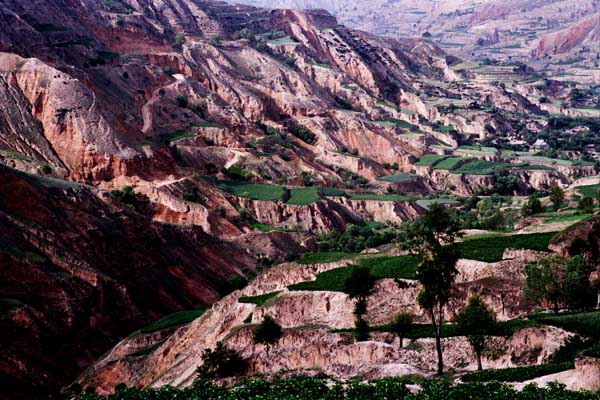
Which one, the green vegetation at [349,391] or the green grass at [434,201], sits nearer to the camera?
the green vegetation at [349,391]

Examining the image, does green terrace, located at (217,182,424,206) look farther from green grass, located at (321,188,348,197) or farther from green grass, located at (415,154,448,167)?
green grass, located at (415,154,448,167)

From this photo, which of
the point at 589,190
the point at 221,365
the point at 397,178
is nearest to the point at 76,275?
the point at 221,365

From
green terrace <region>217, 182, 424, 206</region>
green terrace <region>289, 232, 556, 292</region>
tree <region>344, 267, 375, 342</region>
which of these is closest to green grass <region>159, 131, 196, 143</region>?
green terrace <region>217, 182, 424, 206</region>

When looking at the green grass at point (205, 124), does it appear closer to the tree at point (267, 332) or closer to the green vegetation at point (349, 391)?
the tree at point (267, 332)

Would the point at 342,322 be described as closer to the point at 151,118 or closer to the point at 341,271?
the point at 341,271

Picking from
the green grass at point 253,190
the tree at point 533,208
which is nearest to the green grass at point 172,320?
the tree at point 533,208

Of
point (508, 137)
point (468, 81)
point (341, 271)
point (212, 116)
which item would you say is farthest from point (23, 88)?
point (468, 81)
